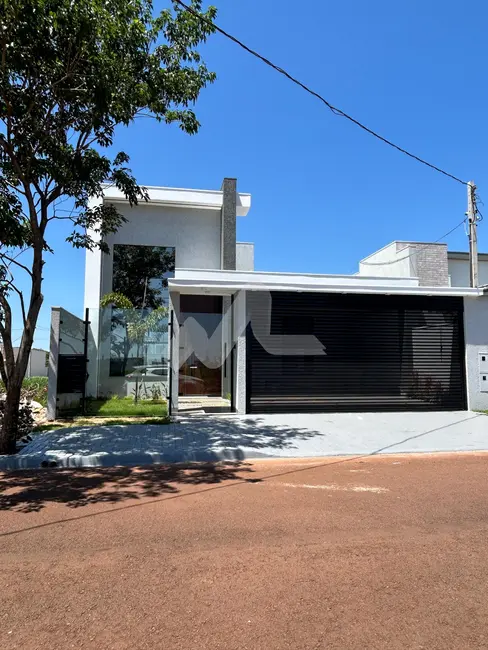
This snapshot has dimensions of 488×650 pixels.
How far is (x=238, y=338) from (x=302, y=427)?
280cm

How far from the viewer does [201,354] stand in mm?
14578

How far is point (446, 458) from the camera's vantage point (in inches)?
306

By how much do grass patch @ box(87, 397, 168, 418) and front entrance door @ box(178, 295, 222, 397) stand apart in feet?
8.31

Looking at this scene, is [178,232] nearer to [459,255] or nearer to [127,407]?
[127,407]

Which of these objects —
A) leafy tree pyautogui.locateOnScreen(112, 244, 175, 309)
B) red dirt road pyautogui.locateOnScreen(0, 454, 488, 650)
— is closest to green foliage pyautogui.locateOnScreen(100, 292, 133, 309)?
leafy tree pyautogui.locateOnScreen(112, 244, 175, 309)

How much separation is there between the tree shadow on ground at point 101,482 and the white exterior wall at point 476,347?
7955 mm

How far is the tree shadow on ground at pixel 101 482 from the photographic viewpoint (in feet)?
17.7

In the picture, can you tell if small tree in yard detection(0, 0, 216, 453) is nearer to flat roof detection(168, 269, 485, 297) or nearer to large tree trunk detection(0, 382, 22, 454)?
large tree trunk detection(0, 382, 22, 454)

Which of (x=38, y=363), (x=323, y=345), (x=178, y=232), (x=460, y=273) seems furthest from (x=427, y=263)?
(x=38, y=363)

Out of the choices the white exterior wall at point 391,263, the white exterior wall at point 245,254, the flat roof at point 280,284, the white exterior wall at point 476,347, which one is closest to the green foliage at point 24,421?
the flat roof at point 280,284

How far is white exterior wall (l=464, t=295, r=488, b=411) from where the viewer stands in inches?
486

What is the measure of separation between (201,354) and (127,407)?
144 inches

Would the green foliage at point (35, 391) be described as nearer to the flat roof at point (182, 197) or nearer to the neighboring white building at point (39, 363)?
the flat roof at point (182, 197)

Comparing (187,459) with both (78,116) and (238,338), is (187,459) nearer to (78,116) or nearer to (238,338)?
(238,338)
